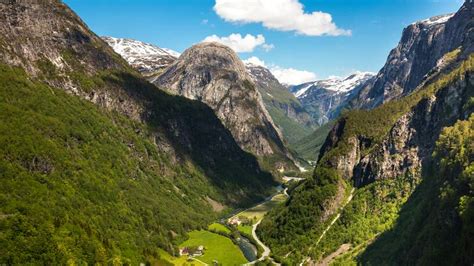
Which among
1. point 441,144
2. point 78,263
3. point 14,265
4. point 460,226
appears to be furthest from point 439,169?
point 14,265

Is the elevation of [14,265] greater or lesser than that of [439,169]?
lesser

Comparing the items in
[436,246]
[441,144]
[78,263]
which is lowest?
[78,263]

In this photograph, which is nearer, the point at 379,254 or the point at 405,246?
the point at 405,246

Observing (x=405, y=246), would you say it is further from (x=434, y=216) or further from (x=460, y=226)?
(x=460, y=226)

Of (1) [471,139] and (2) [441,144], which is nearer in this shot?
(1) [471,139]

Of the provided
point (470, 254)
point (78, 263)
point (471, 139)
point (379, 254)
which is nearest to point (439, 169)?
point (471, 139)

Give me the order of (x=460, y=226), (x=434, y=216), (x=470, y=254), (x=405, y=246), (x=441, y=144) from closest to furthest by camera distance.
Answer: (x=470, y=254) → (x=460, y=226) → (x=434, y=216) → (x=405, y=246) → (x=441, y=144)

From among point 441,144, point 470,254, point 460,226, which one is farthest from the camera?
point 441,144

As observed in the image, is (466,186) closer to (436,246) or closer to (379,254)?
(436,246)

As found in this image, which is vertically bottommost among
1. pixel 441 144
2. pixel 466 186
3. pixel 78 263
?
pixel 78 263
